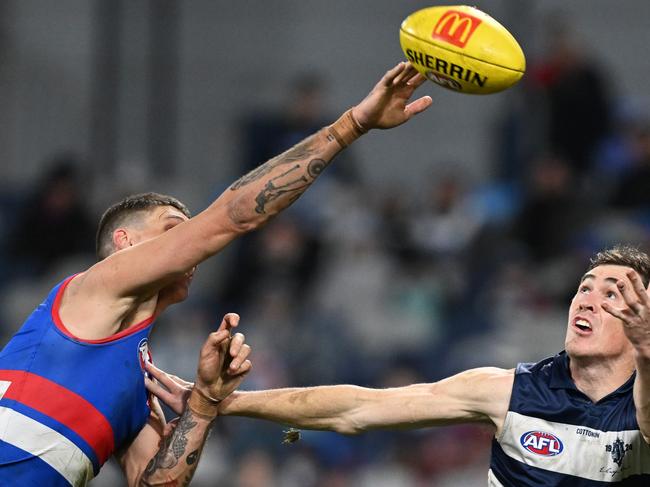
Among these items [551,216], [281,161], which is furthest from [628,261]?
[551,216]

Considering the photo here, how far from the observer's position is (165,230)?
17.1 feet

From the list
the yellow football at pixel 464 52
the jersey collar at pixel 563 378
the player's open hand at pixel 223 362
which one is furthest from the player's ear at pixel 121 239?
the jersey collar at pixel 563 378

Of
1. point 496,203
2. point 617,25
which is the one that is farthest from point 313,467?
point 617,25

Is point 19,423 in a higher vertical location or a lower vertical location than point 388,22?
lower

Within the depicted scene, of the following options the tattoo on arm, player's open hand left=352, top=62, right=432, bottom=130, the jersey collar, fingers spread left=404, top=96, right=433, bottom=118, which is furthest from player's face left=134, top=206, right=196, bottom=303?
the jersey collar

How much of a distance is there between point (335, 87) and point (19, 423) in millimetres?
9408

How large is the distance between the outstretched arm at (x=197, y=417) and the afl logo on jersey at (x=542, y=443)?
3.85 ft

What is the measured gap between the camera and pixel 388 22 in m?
13.7

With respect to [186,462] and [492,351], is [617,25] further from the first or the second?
[186,462]

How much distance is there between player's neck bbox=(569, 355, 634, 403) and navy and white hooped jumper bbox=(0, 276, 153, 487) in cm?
185

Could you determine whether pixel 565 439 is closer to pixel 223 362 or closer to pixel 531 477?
pixel 531 477

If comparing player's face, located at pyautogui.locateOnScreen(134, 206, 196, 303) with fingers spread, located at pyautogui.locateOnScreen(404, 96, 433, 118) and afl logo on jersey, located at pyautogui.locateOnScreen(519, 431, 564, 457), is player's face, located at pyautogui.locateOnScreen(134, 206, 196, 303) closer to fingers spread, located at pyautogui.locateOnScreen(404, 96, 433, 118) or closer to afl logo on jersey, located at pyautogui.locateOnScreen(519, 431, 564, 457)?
fingers spread, located at pyautogui.locateOnScreen(404, 96, 433, 118)

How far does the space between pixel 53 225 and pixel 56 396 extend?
7316mm

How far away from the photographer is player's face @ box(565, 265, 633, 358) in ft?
16.8
